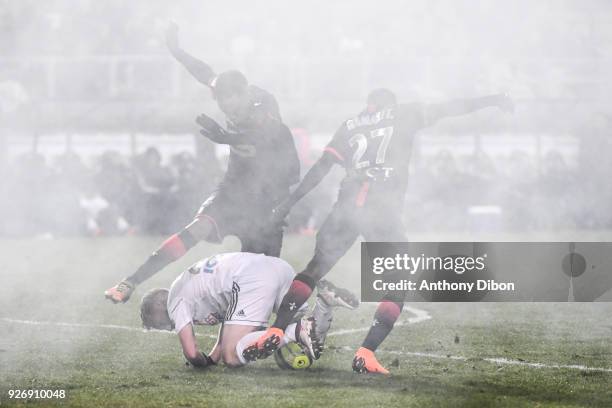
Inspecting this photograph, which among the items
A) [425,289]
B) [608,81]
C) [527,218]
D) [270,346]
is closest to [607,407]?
[270,346]

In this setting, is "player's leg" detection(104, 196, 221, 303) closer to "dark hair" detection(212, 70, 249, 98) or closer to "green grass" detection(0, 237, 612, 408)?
"green grass" detection(0, 237, 612, 408)

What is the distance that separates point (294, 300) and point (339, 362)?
56 cm

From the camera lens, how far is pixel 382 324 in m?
6.09

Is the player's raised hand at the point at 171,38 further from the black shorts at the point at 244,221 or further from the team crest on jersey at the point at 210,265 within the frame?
the team crest on jersey at the point at 210,265

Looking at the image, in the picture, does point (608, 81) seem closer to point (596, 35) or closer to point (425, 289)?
point (596, 35)

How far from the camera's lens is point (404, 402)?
16.4ft

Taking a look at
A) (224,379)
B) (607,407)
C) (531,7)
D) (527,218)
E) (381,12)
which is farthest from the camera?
(527,218)

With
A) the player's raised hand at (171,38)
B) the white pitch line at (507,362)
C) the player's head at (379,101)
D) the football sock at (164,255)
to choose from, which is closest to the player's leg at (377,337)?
the white pitch line at (507,362)

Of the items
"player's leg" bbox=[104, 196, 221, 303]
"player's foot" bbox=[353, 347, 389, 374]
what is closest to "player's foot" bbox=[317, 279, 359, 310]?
"player's foot" bbox=[353, 347, 389, 374]

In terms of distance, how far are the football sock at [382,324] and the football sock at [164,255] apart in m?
1.18

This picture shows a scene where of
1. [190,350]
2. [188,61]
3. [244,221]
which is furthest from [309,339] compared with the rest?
[188,61]

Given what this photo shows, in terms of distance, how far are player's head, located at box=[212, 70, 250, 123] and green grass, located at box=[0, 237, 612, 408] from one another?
146 centimetres

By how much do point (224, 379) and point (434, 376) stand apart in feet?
3.59

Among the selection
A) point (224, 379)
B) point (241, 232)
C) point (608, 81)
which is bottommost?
point (224, 379)
